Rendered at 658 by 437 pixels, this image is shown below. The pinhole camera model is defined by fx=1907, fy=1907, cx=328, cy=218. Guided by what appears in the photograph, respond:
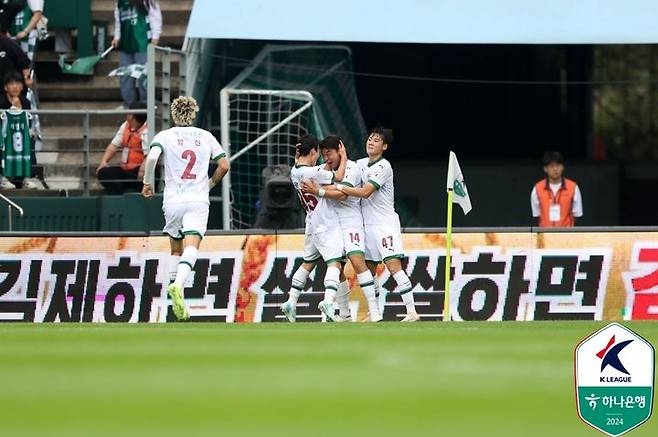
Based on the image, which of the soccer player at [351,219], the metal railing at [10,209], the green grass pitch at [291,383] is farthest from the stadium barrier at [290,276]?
the green grass pitch at [291,383]

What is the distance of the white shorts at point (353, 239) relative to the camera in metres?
17.6

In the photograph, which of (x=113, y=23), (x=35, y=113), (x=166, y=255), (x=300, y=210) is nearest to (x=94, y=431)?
(x=166, y=255)

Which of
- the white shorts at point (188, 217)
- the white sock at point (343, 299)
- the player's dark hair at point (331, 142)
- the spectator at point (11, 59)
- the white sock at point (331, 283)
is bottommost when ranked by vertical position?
the white sock at point (343, 299)

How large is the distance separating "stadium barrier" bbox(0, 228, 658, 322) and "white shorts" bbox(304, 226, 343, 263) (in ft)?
4.42

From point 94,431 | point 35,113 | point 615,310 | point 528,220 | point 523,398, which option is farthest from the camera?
point 528,220

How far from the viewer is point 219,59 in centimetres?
2341

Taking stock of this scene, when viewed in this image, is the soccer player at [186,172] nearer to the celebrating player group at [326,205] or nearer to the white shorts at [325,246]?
the celebrating player group at [326,205]

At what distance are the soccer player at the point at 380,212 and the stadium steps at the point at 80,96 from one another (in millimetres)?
6606

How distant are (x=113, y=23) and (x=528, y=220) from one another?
6.38 m

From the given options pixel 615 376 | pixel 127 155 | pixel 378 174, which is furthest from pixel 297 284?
pixel 615 376

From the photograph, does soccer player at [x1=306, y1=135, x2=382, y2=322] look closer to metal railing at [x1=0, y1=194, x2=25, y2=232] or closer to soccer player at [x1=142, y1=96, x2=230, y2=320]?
soccer player at [x1=142, y1=96, x2=230, y2=320]

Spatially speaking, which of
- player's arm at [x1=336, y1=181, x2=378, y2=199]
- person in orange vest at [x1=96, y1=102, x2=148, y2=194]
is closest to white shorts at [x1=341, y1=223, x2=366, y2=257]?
player's arm at [x1=336, y1=181, x2=378, y2=199]

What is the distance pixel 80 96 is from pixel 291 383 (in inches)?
544

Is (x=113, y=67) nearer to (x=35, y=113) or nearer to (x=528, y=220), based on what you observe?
(x=35, y=113)
